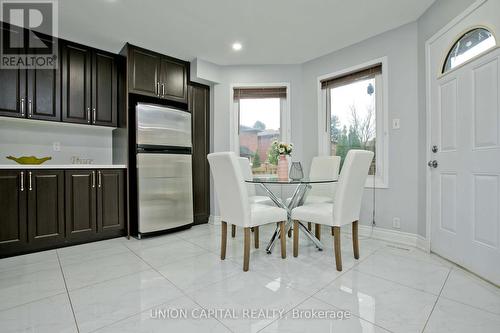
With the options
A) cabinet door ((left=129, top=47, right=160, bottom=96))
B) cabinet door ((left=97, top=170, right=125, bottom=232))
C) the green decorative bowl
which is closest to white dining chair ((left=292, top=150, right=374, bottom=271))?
cabinet door ((left=97, top=170, right=125, bottom=232))

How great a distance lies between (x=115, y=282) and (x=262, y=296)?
117 cm

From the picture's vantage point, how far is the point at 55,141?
3.22m

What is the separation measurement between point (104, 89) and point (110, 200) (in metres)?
1.47

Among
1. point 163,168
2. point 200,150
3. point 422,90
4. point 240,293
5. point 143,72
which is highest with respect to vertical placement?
point 143,72

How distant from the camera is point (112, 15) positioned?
2.60 meters

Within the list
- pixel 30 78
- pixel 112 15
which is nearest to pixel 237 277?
pixel 112 15

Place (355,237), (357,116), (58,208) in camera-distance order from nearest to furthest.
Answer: (355,237)
(58,208)
(357,116)

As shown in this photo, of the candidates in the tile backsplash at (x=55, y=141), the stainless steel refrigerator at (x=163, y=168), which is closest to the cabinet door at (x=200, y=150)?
the stainless steel refrigerator at (x=163, y=168)

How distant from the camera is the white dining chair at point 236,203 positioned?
6.97 ft

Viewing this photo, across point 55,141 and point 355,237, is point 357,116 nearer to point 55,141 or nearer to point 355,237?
point 355,237

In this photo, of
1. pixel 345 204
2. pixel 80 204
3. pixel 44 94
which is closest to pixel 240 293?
pixel 345 204

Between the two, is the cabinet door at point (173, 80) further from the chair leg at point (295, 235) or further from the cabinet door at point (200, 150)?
the chair leg at point (295, 235)

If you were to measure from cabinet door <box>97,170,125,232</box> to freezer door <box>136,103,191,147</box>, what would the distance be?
58 centimetres

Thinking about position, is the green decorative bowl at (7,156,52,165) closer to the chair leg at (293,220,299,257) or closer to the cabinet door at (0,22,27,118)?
the cabinet door at (0,22,27,118)
